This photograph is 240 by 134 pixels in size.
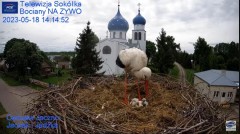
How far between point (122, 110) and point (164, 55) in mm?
6913

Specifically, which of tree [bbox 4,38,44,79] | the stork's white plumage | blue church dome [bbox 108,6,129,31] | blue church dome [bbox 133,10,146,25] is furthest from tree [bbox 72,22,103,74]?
blue church dome [bbox 133,10,146,25]

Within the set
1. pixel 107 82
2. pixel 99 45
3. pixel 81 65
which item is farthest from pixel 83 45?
pixel 107 82

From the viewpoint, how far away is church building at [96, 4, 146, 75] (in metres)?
10.6

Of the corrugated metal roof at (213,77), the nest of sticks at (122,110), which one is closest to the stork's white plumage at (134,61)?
the nest of sticks at (122,110)

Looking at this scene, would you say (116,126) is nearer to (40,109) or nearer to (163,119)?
(163,119)

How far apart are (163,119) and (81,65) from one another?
536 cm

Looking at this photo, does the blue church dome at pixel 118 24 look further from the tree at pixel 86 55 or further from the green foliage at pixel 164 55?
the tree at pixel 86 55

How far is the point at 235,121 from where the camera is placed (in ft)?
5.59

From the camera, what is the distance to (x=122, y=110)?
75.2 inches

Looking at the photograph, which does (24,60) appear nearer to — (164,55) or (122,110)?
(164,55)

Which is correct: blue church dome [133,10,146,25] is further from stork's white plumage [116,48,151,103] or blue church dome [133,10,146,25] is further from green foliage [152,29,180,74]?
stork's white plumage [116,48,151,103]

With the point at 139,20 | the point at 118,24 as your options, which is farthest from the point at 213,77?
the point at 139,20

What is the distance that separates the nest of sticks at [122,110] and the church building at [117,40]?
638 cm

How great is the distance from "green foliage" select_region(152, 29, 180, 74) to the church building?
1525 mm
